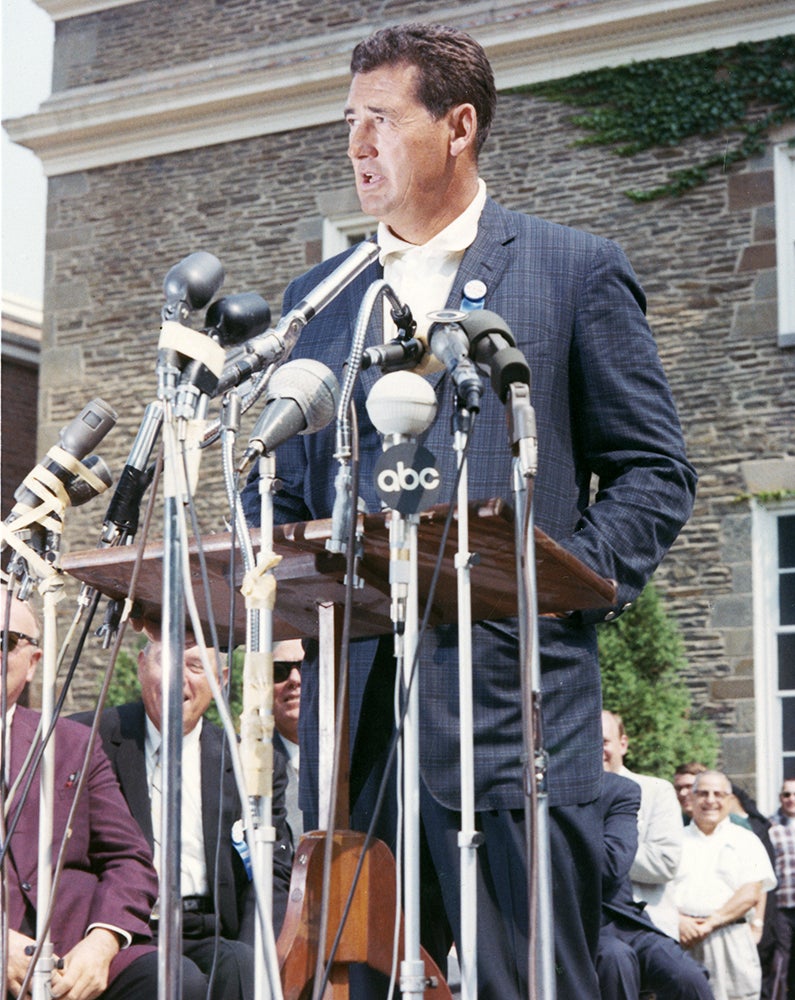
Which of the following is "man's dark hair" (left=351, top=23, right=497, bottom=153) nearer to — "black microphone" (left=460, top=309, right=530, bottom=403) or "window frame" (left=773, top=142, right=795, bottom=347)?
"black microphone" (left=460, top=309, right=530, bottom=403)

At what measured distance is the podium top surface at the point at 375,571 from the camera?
1.94 m

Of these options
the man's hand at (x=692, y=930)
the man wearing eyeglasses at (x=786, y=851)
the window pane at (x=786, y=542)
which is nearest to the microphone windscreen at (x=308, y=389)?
the man's hand at (x=692, y=930)

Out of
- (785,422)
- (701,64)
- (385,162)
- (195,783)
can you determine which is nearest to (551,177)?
(701,64)

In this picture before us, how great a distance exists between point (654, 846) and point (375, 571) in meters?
4.75

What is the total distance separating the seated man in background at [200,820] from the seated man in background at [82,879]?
40 cm

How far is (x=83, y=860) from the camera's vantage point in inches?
151

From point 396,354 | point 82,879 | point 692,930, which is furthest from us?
Result: point 692,930

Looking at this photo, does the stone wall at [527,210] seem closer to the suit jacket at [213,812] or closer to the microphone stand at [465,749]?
the suit jacket at [213,812]

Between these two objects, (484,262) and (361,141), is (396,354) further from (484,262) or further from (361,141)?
(361,141)

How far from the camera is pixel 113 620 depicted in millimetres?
2352

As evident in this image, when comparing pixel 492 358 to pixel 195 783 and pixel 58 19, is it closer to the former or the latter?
pixel 195 783

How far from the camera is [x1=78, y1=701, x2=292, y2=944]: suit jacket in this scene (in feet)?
14.8

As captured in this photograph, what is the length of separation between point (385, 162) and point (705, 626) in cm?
827

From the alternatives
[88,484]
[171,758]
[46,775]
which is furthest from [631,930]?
[171,758]
